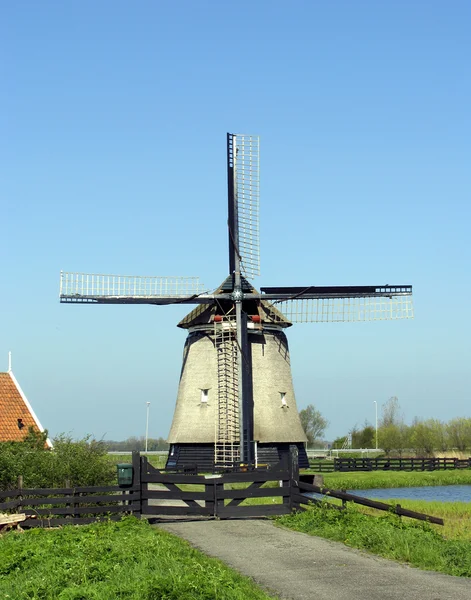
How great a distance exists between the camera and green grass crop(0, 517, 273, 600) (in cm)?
1012

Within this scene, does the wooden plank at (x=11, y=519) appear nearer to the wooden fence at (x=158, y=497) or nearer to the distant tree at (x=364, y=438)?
the wooden fence at (x=158, y=497)

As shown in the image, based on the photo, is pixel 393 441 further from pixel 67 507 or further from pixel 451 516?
pixel 67 507

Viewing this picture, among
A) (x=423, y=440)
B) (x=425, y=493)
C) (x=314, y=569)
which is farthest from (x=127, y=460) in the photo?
(x=423, y=440)

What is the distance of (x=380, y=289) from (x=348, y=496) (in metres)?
22.6

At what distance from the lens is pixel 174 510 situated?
18.5m

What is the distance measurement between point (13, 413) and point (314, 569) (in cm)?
2422

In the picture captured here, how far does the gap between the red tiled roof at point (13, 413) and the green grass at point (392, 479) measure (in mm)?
13415

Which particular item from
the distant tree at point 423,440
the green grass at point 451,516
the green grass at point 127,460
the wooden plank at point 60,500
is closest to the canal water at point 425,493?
the green grass at point 451,516

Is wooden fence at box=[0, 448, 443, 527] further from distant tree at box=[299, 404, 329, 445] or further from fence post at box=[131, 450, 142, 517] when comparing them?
distant tree at box=[299, 404, 329, 445]

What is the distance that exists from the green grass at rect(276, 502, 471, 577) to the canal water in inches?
692

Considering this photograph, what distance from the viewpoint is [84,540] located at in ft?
45.2

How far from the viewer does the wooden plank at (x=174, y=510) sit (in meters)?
18.2

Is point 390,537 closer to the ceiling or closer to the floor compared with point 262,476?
closer to the floor

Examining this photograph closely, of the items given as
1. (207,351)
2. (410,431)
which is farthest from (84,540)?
(410,431)
